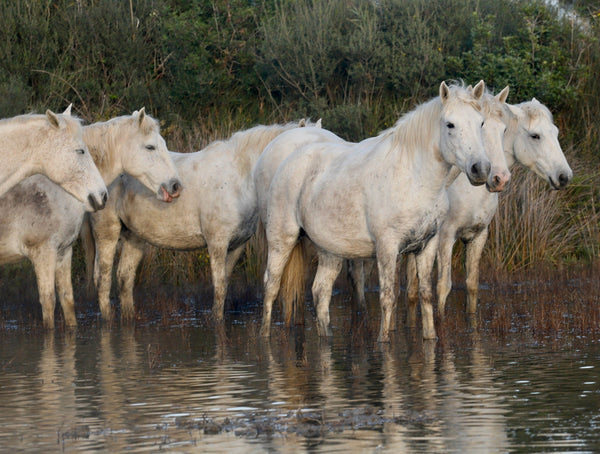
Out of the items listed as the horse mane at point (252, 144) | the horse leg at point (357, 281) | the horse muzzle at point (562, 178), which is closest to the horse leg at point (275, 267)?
the horse leg at point (357, 281)

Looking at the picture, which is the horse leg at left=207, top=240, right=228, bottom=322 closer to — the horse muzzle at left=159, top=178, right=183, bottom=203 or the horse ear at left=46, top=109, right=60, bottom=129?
the horse muzzle at left=159, top=178, right=183, bottom=203

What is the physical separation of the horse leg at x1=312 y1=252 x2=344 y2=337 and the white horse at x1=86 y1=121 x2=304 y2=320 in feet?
5.72

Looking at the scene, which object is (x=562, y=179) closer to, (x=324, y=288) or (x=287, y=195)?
(x=324, y=288)

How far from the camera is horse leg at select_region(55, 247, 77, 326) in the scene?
1085 cm

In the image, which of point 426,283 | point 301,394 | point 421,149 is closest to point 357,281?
point 426,283

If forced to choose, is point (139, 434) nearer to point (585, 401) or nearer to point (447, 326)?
point (585, 401)

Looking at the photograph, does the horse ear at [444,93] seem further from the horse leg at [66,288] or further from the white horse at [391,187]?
the horse leg at [66,288]

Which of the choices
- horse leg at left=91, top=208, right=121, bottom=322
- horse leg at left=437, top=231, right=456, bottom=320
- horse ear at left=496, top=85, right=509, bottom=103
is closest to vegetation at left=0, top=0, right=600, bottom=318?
horse leg at left=91, top=208, right=121, bottom=322

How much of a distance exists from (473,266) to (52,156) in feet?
14.5

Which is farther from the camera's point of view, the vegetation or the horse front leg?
the vegetation

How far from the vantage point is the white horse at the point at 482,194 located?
A: 1050 cm

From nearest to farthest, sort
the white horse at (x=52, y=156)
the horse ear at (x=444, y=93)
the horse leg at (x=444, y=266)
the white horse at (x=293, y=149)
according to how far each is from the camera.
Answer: the horse ear at (x=444, y=93) → the white horse at (x=52, y=156) → the white horse at (x=293, y=149) → the horse leg at (x=444, y=266)

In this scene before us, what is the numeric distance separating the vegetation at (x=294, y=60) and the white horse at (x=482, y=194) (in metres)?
4.71

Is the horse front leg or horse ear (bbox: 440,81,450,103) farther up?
horse ear (bbox: 440,81,450,103)
